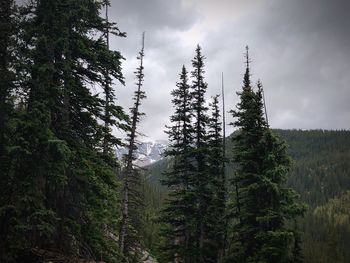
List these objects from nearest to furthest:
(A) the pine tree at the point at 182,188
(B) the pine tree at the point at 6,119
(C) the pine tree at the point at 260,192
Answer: (B) the pine tree at the point at 6,119
(C) the pine tree at the point at 260,192
(A) the pine tree at the point at 182,188

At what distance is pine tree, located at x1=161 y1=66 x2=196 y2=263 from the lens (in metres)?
26.6

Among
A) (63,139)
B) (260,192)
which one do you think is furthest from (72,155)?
(260,192)

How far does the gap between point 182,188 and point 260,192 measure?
7.13 meters

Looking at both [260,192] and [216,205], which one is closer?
[260,192]

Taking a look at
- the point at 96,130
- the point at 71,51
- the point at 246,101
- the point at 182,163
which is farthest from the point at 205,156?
the point at 71,51

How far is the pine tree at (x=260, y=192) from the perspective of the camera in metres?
20.7

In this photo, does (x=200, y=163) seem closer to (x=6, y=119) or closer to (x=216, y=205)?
(x=216, y=205)

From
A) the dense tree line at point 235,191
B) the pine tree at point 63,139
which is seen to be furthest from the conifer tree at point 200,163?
the pine tree at point 63,139

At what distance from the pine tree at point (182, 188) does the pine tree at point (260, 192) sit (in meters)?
4.15

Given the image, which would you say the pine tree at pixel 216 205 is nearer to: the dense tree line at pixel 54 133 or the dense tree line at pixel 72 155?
the dense tree line at pixel 72 155

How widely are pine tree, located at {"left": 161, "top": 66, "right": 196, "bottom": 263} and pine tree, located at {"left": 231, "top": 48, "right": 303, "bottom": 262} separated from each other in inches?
163

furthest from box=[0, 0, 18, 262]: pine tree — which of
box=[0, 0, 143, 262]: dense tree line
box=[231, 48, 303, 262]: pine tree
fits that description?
box=[231, 48, 303, 262]: pine tree

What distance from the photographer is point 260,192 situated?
22.9 meters

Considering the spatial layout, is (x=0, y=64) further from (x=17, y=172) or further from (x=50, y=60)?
(x=17, y=172)
